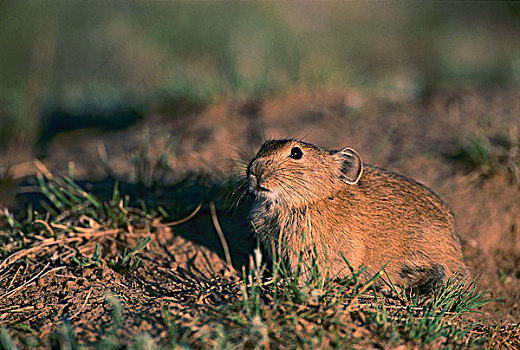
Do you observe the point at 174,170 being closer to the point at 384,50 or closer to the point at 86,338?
the point at 86,338

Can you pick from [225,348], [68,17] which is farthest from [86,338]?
[68,17]

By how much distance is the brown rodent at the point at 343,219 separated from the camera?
11.6 ft

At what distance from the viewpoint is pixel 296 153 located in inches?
144

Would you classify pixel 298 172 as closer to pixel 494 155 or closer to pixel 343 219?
pixel 343 219

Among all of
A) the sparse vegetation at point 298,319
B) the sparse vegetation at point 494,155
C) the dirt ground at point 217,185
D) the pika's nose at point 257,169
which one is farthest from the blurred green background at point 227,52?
the sparse vegetation at point 298,319

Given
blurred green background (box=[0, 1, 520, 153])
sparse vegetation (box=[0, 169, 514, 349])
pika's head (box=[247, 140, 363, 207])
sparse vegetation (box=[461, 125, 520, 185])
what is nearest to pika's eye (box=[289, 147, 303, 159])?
pika's head (box=[247, 140, 363, 207])

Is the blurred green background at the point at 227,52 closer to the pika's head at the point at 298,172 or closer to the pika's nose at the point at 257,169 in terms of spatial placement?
the pika's head at the point at 298,172

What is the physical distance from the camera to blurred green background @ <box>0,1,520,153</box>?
6898mm

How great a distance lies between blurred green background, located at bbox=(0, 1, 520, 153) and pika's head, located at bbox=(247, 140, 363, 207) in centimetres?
302

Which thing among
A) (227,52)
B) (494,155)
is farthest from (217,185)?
(227,52)

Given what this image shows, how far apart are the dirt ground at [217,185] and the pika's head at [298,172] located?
0.76m

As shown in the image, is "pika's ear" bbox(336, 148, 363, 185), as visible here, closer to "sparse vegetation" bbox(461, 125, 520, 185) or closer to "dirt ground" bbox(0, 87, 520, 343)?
"dirt ground" bbox(0, 87, 520, 343)

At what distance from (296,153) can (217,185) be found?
130 cm

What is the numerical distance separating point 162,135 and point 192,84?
1.12 metres
